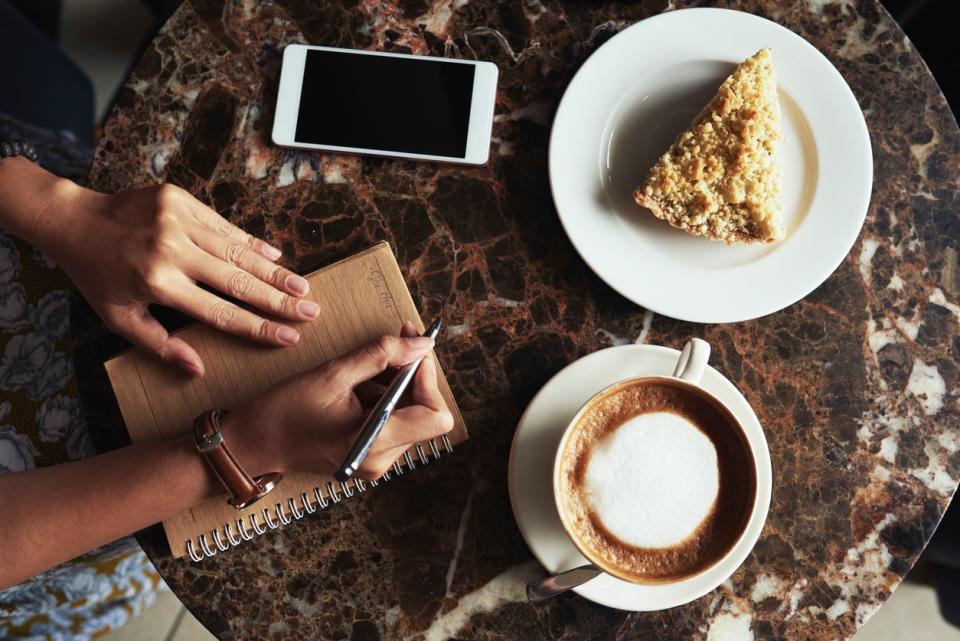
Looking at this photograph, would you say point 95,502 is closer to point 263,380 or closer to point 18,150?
point 263,380

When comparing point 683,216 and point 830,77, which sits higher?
point 830,77

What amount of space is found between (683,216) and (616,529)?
0.55m

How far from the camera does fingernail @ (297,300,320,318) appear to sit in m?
1.19

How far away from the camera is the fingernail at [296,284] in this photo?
3.94 ft

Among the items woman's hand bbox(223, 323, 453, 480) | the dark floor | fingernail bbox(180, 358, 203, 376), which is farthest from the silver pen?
the dark floor

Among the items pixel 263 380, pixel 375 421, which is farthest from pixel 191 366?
pixel 375 421

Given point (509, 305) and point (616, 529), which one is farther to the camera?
point (509, 305)

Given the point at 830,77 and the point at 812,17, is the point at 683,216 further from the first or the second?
the point at 812,17

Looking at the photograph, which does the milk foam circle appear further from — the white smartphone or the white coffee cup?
the white smartphone

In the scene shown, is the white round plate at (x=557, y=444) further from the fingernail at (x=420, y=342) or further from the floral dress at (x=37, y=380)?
the floral dress at (x=37, y=380)

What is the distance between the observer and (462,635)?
4.04 feet

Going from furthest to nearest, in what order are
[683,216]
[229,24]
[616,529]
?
1. [229,24]
2. [683,216]
3. [616,529]

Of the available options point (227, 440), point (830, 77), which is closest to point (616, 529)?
point (227, 440)

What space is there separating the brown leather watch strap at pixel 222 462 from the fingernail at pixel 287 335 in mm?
165
